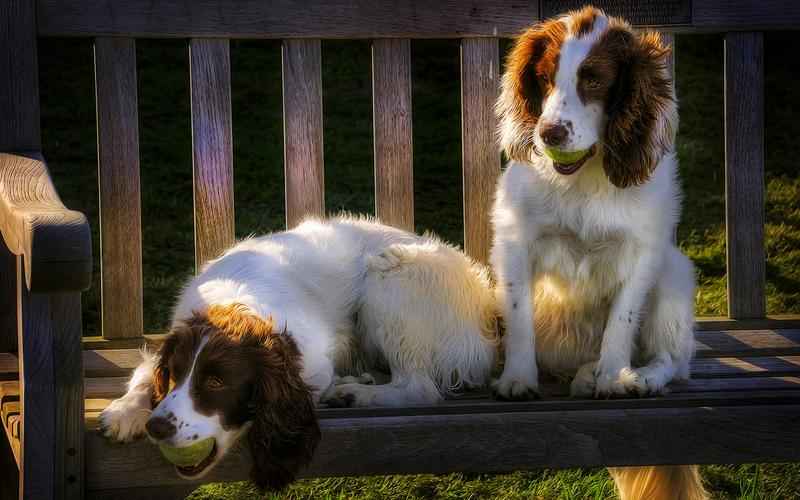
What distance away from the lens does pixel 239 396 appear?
2994 mm

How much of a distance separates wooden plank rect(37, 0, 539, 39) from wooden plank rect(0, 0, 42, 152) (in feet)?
0.35

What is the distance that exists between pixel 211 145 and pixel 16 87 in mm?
685

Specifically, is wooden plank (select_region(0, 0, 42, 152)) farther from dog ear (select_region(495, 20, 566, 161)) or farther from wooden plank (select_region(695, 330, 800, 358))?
wooden plank (select_region(695, 330, 800, 358))

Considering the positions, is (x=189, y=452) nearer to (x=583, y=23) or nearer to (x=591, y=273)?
(x=591, y=273)

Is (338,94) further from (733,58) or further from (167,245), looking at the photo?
(733,58)

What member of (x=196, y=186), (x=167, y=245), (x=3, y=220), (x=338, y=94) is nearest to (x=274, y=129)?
(x=338, y=94)

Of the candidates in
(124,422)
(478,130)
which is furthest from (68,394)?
(478,130)

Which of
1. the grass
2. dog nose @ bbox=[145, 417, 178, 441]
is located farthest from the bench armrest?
the grass

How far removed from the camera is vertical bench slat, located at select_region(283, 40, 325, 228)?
4277 mm

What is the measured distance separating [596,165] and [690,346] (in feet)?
2.15

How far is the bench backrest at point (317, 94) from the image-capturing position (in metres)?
4.16

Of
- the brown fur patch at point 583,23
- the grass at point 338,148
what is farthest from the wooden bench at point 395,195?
the grass at point 338,148

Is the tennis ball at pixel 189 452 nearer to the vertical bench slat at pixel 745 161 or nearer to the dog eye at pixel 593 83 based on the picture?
the dog eye at pixel 593 83

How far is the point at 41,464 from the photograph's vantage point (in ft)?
9.53
